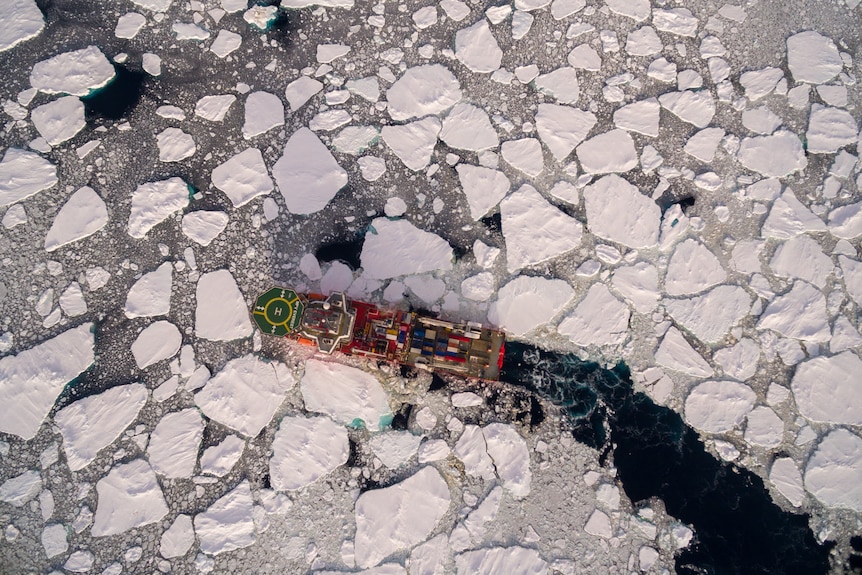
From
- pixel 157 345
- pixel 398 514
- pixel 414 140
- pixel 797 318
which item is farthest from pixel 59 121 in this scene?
pixel 797 318

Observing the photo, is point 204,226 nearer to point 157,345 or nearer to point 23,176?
point 157,345

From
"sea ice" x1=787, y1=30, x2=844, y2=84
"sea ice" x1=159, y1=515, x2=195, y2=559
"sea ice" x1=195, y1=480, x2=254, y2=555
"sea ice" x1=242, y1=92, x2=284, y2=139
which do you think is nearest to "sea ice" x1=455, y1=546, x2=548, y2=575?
"sea ice" x1=195, y1=480, x2=254, y2=555

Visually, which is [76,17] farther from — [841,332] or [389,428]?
[841,332]

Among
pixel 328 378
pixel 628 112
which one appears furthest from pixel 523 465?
pixel 628 112

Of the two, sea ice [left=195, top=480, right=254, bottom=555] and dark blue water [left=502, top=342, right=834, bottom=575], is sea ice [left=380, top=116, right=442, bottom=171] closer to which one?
dark blue water [left=502, top=342, right=834, bottom=575]

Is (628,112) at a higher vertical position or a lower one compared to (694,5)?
lower

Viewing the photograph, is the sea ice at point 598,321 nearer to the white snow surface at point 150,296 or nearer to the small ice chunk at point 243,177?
the small ice chunk at point 243,177
